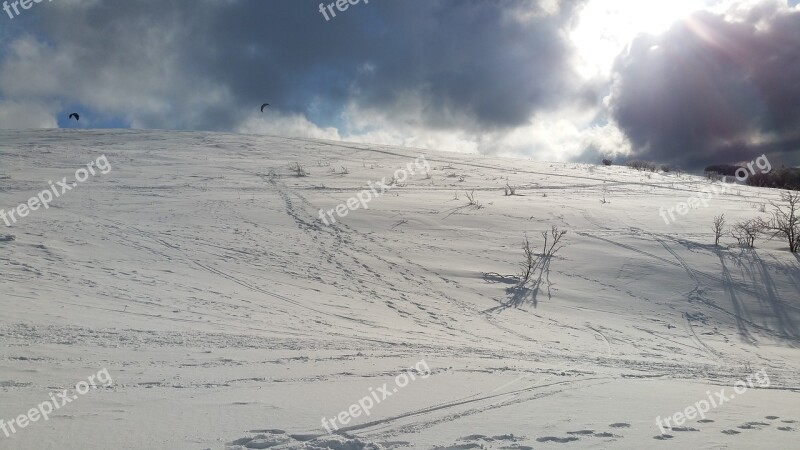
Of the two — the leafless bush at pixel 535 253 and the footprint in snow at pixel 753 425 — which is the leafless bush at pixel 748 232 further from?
the footprint in snow at pixel 753 425

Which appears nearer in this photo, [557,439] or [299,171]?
[557,439]

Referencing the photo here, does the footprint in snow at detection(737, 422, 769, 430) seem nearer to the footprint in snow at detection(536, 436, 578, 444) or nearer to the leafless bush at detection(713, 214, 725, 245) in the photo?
the footprint in snow at detection(536, 436, 578, 444)

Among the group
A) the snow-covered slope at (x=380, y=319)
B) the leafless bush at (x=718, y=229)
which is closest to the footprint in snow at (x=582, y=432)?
the snow-covered slope at (x=380, y=319)

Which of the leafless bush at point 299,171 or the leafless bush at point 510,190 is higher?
the leafless bush at point 299,171

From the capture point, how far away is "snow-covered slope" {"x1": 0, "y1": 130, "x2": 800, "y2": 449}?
148 inches

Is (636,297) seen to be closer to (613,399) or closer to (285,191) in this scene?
(613,399)

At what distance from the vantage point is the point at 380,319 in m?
6.80

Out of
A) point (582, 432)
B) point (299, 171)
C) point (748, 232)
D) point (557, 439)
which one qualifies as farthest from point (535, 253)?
point (299, 171)

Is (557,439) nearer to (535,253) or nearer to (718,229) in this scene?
(535,253)

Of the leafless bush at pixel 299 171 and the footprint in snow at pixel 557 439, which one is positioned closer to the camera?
the footprint in snow at pixel 557 439

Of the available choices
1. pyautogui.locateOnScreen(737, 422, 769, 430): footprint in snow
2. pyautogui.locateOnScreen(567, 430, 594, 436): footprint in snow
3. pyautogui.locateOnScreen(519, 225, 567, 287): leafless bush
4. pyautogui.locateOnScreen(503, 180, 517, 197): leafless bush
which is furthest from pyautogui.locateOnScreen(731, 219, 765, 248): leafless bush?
pyautogui.locateOnScreen(567, 430, 594, 436): footprint in snow

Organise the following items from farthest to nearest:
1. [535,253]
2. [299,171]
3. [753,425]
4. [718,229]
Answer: [299,171] < [718,229] < [535,253] < [753,425]

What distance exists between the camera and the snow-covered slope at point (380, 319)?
3.76 m

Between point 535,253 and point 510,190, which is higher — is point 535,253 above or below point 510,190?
below
